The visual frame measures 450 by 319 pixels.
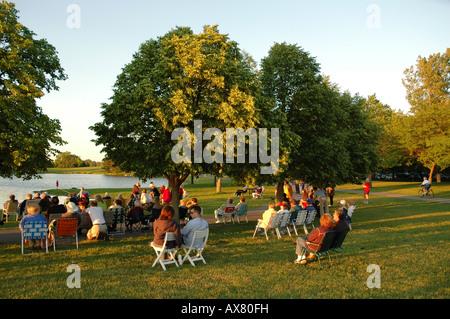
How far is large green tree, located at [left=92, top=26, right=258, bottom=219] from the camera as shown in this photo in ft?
43.7

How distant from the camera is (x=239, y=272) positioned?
26.4 feet

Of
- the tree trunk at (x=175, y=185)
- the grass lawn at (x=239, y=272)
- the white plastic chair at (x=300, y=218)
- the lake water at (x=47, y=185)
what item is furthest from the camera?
the lake water at (x=47, y=185)

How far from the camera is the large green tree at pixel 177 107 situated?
43.7 ft

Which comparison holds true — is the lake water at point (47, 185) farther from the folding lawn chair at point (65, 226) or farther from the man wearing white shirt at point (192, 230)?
the man wearing white shirt at point (192, 230)

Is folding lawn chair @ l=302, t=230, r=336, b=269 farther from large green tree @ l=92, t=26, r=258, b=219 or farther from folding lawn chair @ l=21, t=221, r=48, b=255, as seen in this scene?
folding lawn chair @ l=21, t=221, r=48, b=255

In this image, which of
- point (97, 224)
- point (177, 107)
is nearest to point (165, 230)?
point (97, 224)

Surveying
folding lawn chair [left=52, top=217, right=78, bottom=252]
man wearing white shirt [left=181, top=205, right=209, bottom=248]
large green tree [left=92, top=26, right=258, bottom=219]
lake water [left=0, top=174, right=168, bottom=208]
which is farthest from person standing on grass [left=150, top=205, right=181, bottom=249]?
lake water [left=0, top=174, right=168, bottom=208]

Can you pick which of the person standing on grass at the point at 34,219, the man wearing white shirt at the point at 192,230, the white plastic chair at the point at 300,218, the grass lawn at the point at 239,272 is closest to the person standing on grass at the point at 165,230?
the man wearing white shirt at the point at 192,230

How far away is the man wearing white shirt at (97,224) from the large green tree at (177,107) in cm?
234

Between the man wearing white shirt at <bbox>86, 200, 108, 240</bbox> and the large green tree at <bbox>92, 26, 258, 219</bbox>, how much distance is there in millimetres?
2336

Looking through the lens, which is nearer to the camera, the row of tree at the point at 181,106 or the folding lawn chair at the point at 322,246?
the folding lawn chair at the point at 322,246

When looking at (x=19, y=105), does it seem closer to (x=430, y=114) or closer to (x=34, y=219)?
(x=34, y=219)

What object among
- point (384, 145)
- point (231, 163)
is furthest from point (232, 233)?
point (384, 145)
